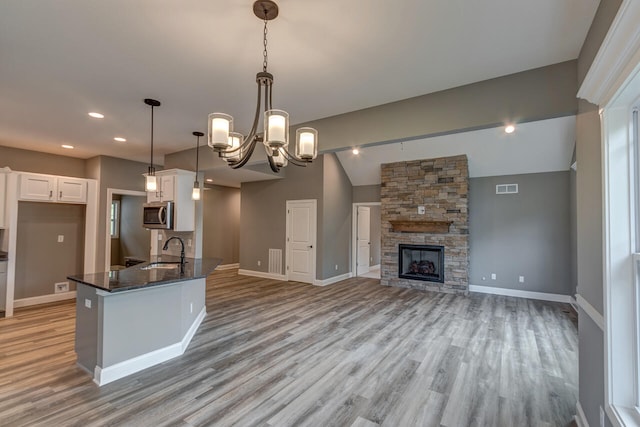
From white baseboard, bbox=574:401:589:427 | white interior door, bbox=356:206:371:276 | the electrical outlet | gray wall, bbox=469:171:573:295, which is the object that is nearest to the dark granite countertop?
white baseboard, bbox=574:401:589:427

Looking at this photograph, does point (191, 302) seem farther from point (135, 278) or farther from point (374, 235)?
point (374, 235)

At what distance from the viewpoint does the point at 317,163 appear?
23.6 feet

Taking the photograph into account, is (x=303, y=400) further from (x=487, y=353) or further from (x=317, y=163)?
(x=317, y=163)

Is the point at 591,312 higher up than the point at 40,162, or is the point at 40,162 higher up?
the point at 40,162

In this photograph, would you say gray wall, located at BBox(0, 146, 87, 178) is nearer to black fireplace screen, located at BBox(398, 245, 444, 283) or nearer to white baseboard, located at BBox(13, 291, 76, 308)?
white baseboard, located at BBox(13, 291, 76, 308)

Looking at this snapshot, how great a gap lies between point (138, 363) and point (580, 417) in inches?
148

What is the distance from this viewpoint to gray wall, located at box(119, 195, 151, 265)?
8.12m

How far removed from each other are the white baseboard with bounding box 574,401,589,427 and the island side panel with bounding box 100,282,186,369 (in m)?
3.62

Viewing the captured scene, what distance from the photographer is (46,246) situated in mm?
5570

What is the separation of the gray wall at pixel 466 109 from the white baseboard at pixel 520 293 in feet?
15.7

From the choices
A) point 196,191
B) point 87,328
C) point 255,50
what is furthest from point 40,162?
point 255,50

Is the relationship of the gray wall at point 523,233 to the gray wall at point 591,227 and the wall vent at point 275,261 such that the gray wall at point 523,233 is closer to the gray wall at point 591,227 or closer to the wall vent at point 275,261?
the gray wall at point 591,227

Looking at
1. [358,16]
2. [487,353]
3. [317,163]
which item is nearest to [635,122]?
[358,16]

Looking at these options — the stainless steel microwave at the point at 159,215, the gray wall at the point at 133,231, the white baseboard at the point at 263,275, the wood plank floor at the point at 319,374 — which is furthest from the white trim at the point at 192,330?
the gray wall at the point at 133,231
